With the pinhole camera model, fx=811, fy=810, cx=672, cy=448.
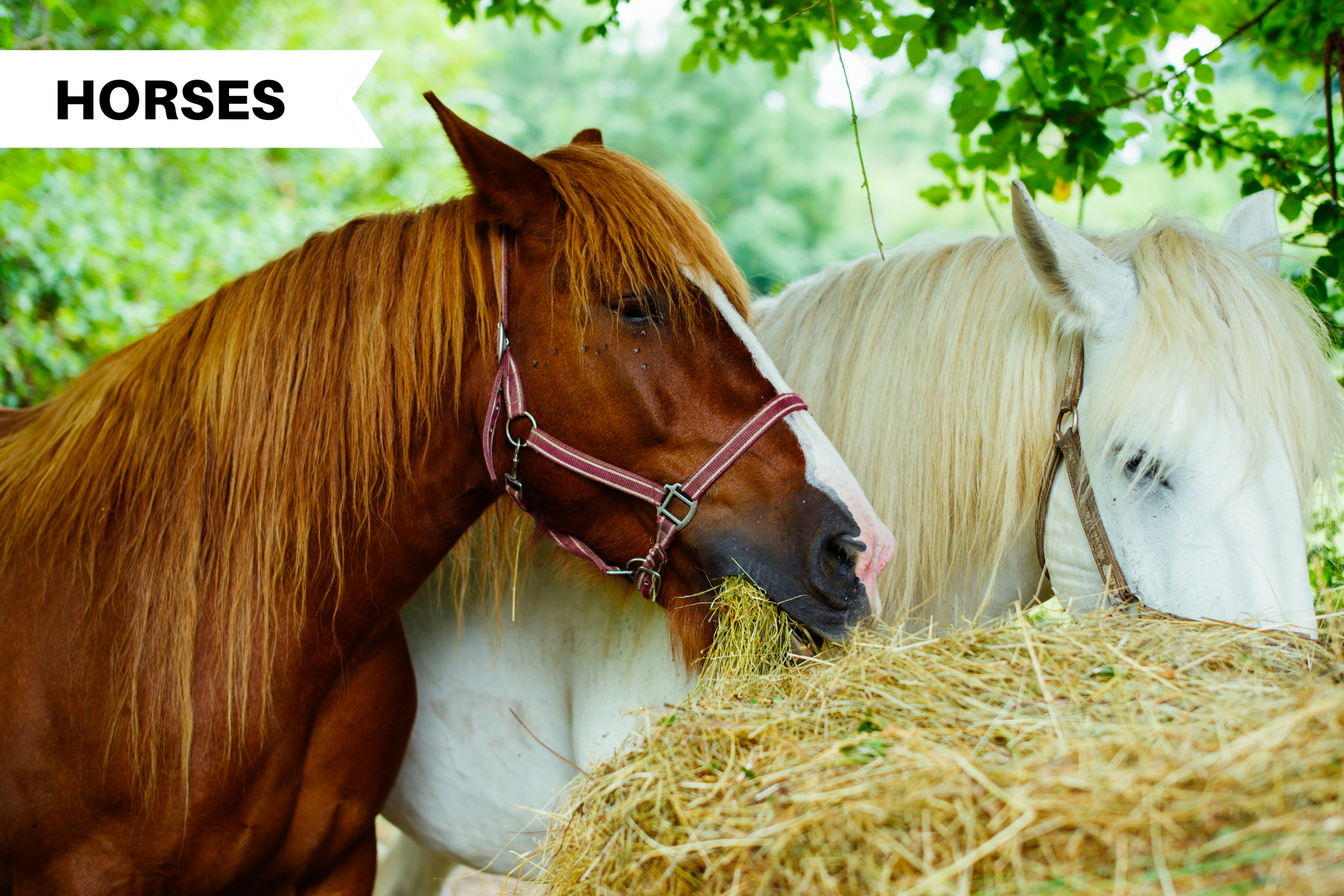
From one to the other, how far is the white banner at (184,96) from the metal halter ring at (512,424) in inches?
62.2

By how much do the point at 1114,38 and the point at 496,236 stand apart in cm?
194

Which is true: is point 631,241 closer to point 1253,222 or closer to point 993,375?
point 993,375

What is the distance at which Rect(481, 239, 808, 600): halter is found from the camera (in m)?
1.51

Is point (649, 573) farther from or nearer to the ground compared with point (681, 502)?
nearer to the ground

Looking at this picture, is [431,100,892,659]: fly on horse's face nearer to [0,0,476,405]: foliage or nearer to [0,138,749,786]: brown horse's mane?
[0,138,749,786]: brown horse's mane

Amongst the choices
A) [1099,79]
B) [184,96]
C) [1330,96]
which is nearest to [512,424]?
[1099,79]

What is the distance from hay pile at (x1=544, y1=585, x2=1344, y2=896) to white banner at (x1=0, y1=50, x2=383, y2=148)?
230cm

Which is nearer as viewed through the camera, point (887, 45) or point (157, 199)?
point (887, 45)

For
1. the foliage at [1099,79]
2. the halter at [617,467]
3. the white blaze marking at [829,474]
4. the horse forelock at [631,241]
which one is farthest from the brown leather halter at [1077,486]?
the foliage at [1099,79]

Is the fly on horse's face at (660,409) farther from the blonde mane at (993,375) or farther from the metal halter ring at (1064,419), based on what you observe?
the metal halter ring at (1064,419)

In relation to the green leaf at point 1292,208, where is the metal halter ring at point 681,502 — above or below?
below

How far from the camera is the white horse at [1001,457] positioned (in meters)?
1.38

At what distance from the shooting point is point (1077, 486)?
154 cm

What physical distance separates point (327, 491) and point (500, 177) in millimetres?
702
